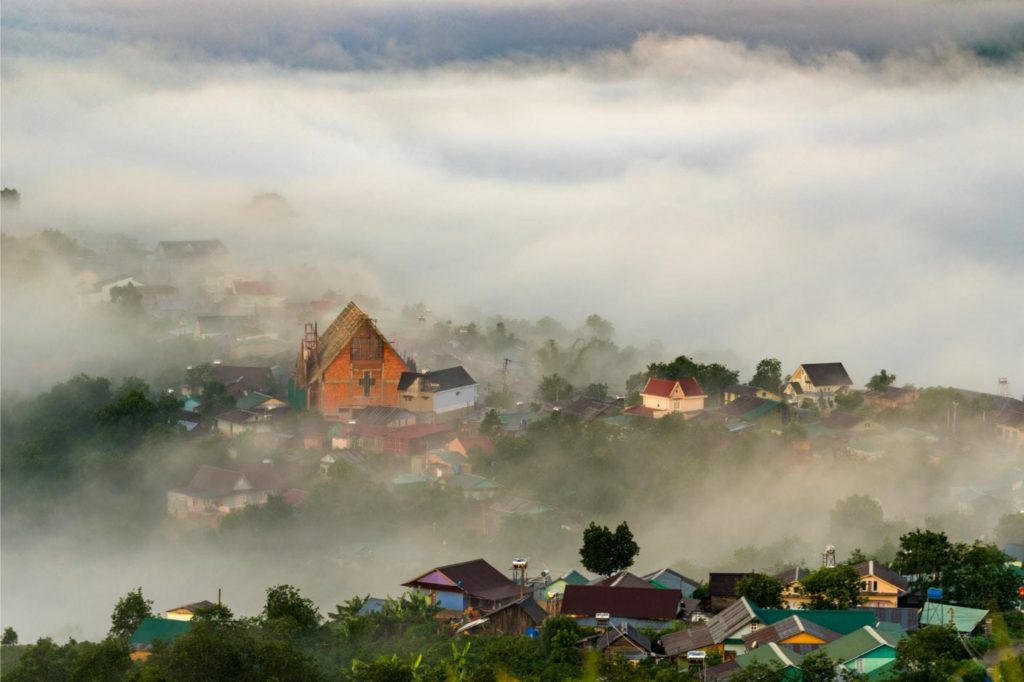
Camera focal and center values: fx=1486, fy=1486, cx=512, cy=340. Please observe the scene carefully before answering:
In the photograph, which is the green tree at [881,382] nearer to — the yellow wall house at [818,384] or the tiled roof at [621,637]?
the yellow wall house at [818,384]

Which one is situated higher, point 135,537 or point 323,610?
point 135,537

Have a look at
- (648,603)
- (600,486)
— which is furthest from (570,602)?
(600,486)

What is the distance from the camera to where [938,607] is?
567 inches

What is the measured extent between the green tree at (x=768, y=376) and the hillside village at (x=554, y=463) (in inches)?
2.3

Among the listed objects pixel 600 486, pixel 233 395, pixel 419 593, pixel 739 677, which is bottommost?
pixel 739 677

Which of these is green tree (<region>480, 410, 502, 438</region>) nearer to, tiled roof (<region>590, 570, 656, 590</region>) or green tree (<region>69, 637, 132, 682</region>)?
tiled roof (<region>590, 570, 656, 590</region>)

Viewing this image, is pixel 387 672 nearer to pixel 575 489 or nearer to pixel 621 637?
pixel 621 637

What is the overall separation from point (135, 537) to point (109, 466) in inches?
70.8

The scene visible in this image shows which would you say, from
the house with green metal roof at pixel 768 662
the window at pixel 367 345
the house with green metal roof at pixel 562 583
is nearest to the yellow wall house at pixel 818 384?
the window at pixel 367 345

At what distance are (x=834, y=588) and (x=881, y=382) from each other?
1147cm

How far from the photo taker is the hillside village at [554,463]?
14.1 meters

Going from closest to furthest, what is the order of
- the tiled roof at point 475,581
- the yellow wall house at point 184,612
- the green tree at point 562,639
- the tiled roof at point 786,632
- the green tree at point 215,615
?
the green tree at point 562,639, the tiled roof at point 786,632, the green tree at point 215,615, the tiled roof at point 475,581, the yellow wall house at point 184,612

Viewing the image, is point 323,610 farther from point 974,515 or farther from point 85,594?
point 974,515

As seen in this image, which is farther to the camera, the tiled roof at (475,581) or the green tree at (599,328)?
the green tree at (599,328)
